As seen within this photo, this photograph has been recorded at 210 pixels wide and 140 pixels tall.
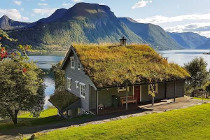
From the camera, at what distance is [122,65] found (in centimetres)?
2727

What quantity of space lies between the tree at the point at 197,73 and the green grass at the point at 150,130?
39557mm

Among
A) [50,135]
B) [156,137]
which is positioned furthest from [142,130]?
[50,135]

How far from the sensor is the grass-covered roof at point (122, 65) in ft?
82.3

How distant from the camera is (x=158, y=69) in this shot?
28.6m

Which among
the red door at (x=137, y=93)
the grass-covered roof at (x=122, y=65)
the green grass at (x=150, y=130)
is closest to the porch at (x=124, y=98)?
the red door at (x=137, y=93)

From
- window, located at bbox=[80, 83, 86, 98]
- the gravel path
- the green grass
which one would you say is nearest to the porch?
the gravel path

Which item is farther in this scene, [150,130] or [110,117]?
[110,117]

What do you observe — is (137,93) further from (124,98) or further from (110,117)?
(110,117)

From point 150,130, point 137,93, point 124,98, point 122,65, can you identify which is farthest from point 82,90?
point 150,130

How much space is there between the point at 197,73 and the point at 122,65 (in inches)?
1335

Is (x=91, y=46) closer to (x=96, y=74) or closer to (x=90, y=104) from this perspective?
(x=96, y=74)

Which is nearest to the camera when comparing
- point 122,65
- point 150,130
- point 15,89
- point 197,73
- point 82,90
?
point 150,130

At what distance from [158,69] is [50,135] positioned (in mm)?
17589

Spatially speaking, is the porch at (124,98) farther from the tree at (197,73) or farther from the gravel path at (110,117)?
the tree at (197,73)
